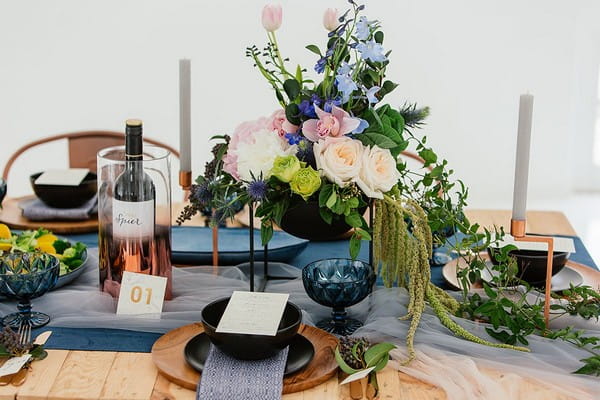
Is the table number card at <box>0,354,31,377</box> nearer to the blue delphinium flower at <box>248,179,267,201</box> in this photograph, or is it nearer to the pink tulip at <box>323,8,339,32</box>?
the blue delphinium flower at <box>248,179,267,201</box>

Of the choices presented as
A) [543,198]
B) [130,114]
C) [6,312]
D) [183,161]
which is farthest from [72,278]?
[543,198]

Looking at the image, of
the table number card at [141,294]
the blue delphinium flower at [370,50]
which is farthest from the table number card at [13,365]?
the blue delphinium flower at [370,50]

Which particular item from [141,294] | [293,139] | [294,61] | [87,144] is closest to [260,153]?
[293,139]

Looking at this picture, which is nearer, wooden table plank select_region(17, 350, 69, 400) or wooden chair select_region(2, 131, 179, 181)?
wooden table plank select_region(17, 350, 69, 400)

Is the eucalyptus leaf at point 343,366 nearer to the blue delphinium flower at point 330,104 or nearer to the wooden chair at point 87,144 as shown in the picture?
the blue delphinium flower at point 330,104

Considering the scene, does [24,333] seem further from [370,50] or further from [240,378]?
[370,50]

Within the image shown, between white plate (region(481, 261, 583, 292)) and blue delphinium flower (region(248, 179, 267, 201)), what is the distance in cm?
59

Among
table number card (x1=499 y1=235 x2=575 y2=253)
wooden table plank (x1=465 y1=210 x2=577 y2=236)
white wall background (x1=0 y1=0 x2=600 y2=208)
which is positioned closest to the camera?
table number card (x1=499 y1=235 x2=575 y2=253)

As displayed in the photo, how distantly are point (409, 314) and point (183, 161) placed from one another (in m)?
0.63

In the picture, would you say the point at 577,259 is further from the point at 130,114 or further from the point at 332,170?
the point at 130,114

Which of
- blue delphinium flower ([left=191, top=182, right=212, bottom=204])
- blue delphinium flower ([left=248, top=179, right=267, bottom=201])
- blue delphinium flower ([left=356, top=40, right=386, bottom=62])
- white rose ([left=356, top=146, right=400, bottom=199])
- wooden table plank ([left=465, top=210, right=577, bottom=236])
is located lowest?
wooden table plank ([left=465, top=210, right=577, bottom=236])

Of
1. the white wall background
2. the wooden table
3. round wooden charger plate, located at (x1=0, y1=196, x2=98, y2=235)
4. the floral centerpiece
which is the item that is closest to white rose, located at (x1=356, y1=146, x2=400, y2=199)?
the floral centerpiece

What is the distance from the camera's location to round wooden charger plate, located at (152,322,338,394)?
1475 mm

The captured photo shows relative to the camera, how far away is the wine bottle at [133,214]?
1.77 m
